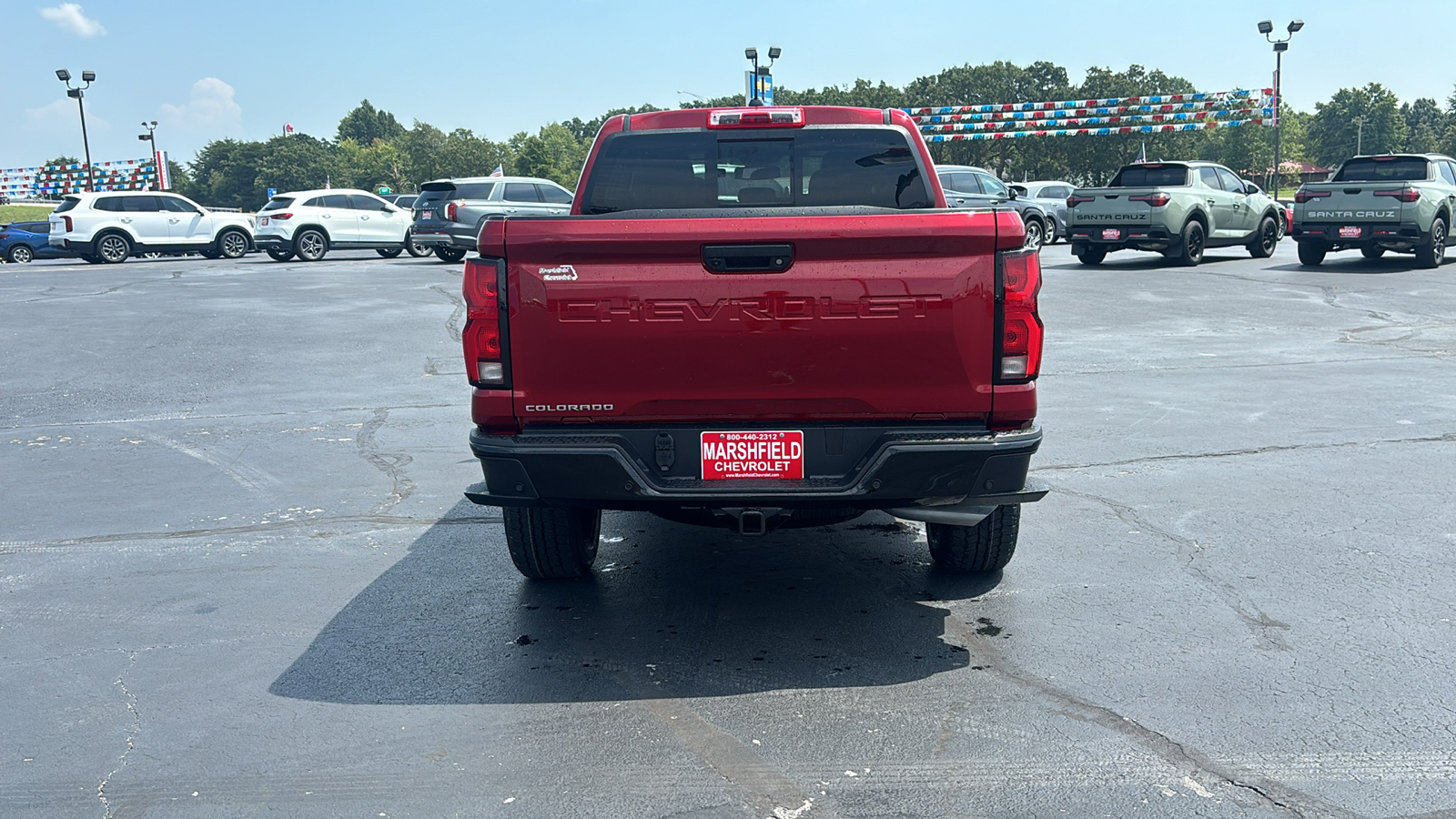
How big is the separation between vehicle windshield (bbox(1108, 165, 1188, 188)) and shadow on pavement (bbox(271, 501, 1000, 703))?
54.6 ft

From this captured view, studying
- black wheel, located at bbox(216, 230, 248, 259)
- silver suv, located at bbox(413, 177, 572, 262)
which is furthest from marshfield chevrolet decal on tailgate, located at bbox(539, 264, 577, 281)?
black wheel, located at bbox(216, 230, 248, 259)

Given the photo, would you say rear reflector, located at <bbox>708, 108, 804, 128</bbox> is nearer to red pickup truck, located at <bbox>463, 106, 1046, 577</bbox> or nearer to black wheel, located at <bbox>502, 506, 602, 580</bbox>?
red pickup truck, located at <bbox>463, 106, 1046, 577</bbox>

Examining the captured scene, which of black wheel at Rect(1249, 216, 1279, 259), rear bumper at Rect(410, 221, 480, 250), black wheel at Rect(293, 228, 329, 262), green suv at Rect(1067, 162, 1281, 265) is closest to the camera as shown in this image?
green suv at Rect(1067, 162, 1281, 265)

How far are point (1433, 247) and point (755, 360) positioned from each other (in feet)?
64.0

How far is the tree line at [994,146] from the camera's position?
90375 millimetres

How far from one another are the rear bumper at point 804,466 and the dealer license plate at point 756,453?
29 mm

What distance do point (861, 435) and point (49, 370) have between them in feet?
34.1

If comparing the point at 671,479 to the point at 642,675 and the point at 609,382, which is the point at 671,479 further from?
the point at 642,675

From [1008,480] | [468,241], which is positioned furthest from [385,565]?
[468,241]

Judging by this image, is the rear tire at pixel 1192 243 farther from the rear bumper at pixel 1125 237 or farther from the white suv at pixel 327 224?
the white suv at pixel 327 224

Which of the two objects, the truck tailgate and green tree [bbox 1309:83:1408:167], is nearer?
the truck tailgate

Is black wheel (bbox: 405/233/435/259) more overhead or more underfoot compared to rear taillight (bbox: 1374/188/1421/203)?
more underfoot

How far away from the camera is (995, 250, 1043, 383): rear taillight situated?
154 inches

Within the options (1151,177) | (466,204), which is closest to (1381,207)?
(1151,177)
